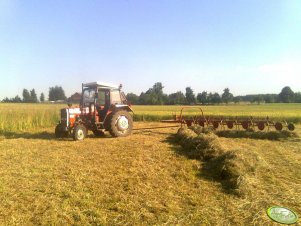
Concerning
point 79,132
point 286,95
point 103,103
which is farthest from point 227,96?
point 79,132

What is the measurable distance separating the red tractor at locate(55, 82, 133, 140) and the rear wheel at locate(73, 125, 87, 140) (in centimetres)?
16

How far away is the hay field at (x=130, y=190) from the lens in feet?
12.4

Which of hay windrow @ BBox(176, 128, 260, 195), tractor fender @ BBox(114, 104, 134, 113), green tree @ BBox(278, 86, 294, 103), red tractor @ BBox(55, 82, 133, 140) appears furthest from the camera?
green tree @ BBox(278, 86, 294, 103)

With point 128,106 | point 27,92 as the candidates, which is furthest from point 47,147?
point 27,92

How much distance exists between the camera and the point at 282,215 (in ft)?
12.8

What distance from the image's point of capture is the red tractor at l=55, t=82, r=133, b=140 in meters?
10.9

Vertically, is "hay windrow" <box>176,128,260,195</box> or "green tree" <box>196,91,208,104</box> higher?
"green tree" <box>196,91,208,104</box>

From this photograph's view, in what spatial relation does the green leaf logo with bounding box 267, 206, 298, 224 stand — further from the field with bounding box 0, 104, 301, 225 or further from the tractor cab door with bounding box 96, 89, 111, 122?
the tractor cab door with bounding box 96, 89, 111, 122

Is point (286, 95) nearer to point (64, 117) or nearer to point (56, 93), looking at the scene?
point (56, 93)

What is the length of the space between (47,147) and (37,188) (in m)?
4.36

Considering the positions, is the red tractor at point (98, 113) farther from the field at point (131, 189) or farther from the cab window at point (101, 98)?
the field at point (131, 189)

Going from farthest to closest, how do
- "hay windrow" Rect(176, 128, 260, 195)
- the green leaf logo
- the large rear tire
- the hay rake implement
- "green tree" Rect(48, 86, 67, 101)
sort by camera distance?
1. "green tree" Rect(48, 86, 67, 101)
2. the hay rake implement
3. the large rear tire
4. "hay windrow" Rect(176, 128, 260, 195)
5. the green leaf logo

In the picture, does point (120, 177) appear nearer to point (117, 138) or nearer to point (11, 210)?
point (11, 210)

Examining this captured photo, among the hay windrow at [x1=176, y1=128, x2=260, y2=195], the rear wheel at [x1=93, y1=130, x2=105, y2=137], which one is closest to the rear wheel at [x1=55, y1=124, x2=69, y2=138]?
the rear wheel at [x1=93, y1=130, x2=105, y2=137]
